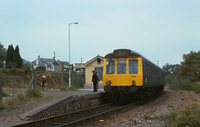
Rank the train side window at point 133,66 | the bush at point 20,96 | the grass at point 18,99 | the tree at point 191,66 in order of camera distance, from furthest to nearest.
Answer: the tree at point 191,66, the train side window at point 133,66, the bush at point 20,96, the grass at point 18,99

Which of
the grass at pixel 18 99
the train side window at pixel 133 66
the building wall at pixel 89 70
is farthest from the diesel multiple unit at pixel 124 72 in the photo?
the building wall at pixel 89 70

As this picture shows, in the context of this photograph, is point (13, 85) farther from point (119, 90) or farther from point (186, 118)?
point (186, 118)

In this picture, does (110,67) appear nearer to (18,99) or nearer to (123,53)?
(123,53)

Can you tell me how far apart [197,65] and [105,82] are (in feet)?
102

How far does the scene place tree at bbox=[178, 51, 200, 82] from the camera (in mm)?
40750

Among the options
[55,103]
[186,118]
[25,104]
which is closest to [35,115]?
[55,103]

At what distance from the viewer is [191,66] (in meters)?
41.2

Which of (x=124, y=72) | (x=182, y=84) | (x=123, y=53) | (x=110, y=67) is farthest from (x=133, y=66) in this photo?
(x=182, y=84)

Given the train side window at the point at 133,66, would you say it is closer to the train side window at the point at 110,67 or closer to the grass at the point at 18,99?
the train side window at the point at 110,67

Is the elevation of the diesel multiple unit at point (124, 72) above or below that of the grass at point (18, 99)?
above

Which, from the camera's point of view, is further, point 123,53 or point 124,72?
point 123,53

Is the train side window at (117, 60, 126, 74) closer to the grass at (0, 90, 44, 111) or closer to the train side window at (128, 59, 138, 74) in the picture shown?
the train side window at (128, 59, 138, 74)

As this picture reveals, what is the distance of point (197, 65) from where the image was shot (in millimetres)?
41000

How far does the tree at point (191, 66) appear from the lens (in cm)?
4075
